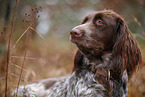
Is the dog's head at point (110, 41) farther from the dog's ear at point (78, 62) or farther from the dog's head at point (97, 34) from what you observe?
the dog's ear at point (78, 62)

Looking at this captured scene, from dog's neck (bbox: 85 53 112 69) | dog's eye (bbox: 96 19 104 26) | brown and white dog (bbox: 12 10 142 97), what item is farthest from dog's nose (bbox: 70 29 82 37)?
dog's neck (bbox: 85 53 112 69)

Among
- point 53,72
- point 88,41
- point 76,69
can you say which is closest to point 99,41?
point 88,41

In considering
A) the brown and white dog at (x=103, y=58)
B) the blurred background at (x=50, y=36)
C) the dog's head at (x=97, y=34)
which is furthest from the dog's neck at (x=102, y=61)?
the blurred background at (x=50, y=36)

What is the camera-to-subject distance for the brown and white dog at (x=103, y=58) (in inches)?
88.1

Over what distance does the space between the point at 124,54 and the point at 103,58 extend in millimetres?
351

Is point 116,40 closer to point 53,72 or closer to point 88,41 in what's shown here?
point 88,41

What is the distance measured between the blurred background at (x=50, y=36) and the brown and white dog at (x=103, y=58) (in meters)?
0.39

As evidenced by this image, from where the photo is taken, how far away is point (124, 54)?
2.31m

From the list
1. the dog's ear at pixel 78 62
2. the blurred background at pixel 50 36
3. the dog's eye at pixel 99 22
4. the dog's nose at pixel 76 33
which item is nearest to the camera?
the dog's nose at pixel 76 33

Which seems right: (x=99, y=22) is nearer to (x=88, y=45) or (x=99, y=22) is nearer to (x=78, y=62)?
(x=88, y=45)

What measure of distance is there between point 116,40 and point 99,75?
641mm

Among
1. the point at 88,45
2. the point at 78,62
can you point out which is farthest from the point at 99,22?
the point at 78,62

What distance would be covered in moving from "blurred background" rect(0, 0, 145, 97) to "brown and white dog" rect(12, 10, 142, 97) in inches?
15.5

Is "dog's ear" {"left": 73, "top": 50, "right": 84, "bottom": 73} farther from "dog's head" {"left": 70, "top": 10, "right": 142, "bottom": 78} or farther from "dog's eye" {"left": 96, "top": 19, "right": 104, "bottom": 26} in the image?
"dog's eye" {"left": 96, "top": 19, "right": 104, "bottom": 26}
